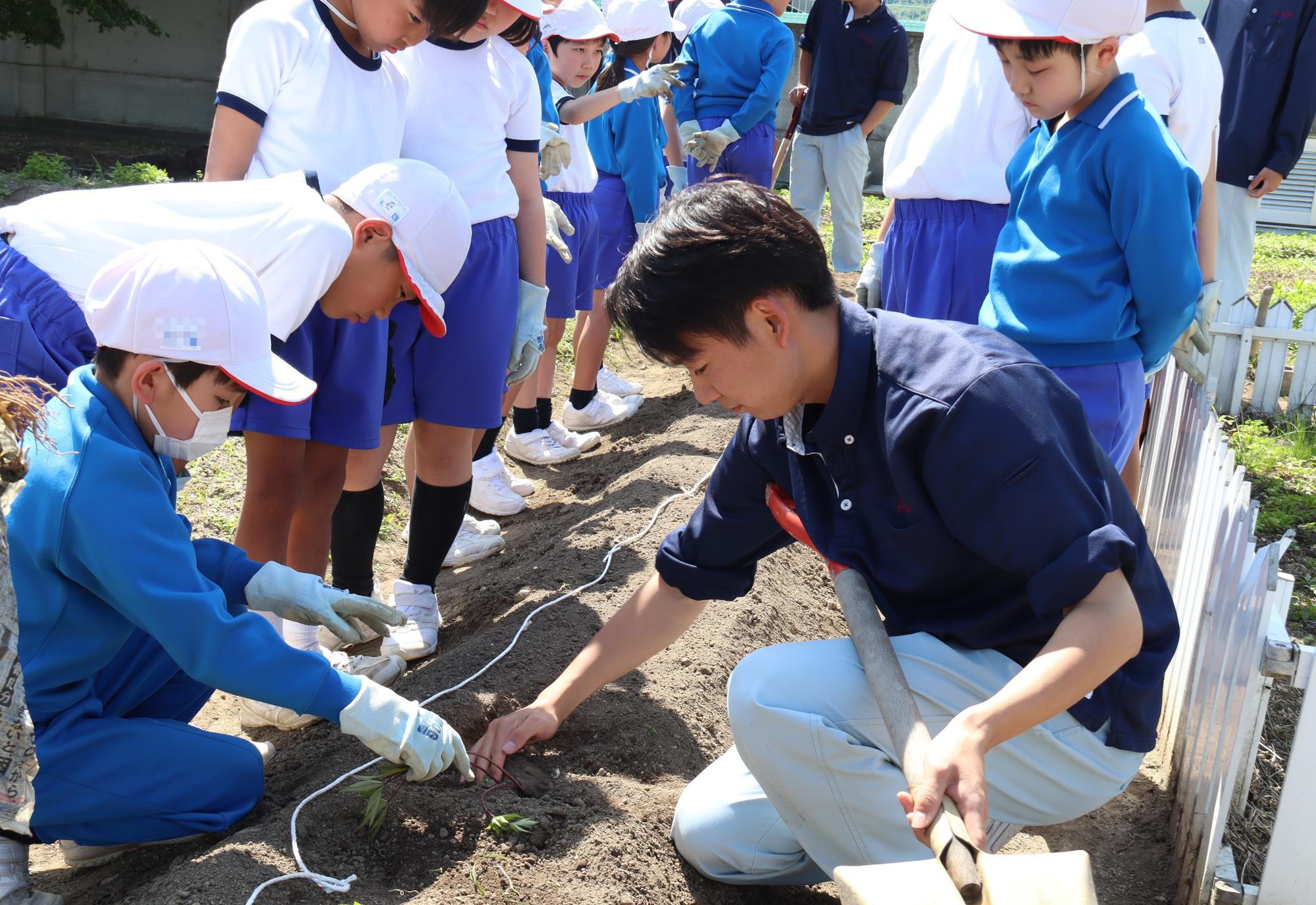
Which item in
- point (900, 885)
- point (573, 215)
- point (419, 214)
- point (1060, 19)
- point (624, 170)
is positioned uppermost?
point (1060, 19)

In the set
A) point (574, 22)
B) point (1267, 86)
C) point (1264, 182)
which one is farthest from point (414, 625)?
point (1267, 86)

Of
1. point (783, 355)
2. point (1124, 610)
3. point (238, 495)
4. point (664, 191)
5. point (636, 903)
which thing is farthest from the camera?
point (664, 191)

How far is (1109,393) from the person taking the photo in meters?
2.76

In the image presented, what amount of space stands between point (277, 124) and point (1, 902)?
5.66 feet

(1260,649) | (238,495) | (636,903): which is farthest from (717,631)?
(238,495)

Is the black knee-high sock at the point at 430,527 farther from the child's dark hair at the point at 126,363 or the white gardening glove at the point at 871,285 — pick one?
the white gardening glove at the point at 871,285

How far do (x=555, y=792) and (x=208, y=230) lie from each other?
4.50 ft

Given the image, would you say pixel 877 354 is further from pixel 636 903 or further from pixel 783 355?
pixel 636 903

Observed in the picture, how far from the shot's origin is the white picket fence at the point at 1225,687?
2.20 metres

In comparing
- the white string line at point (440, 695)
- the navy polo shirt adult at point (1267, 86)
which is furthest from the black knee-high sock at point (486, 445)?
the navy polo shirt adult at point (1267, 86)

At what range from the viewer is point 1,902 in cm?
197

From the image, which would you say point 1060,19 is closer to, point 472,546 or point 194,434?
point 194,434

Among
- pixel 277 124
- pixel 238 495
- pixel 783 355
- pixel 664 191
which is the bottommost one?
pixel 238 495

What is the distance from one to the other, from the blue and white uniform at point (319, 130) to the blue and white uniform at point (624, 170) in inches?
101
